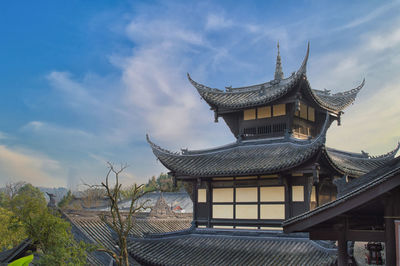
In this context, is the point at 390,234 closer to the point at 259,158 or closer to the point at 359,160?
the point at 259,158

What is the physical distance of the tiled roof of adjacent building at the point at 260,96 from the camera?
18.5 metres

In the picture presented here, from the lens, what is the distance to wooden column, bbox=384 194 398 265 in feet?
22.0

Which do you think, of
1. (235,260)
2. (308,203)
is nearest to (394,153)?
(308,203)

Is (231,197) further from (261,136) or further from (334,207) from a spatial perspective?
(334,207)

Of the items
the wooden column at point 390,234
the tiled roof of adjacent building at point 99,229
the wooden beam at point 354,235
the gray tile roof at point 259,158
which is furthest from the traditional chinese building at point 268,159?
the wooden column at point 390,234

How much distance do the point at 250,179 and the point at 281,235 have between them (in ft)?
8.52

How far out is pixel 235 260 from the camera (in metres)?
15.6

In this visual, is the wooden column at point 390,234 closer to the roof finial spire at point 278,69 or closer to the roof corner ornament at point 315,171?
the roof corner ornament at point 315,171

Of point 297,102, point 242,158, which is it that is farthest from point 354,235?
point 242,158

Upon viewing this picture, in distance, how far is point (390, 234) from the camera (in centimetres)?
678

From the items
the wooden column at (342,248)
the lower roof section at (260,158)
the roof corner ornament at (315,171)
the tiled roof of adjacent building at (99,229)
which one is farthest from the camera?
the tiled roof of adjacent building at (99,229)

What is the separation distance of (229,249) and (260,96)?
23.2 ft

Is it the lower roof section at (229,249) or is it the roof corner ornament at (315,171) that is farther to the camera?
the roof corner ornament at (315,171)

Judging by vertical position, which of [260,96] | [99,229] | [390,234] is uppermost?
[260,96]
